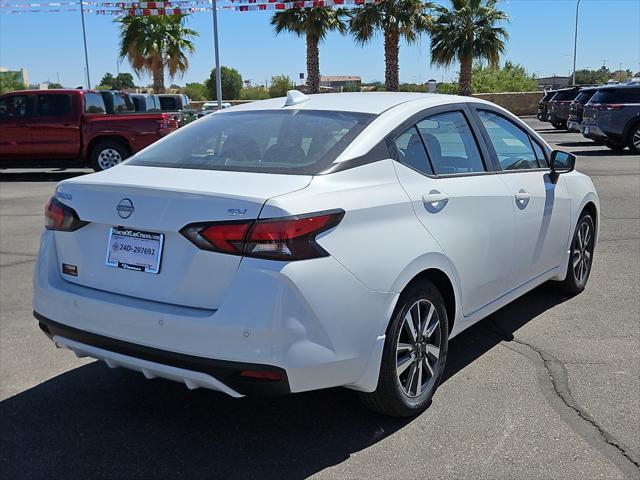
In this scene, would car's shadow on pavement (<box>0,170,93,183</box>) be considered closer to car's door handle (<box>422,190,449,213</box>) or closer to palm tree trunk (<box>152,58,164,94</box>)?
car's door handle (<box>422,190,449,213</box>)

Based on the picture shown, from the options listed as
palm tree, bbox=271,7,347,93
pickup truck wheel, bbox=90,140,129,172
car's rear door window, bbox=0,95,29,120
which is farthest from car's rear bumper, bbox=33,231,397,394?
palm tree, bbox=271,7,347,93

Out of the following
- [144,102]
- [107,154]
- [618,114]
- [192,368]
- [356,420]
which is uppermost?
[144,102]

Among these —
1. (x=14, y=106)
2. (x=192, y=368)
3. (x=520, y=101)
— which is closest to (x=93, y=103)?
(x=14, y=106)

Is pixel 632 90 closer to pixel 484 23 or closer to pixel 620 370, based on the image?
pixel 620 370

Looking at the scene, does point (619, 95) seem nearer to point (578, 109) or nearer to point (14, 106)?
point (578, 109)

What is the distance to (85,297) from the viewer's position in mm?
3258

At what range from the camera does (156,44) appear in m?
35.6

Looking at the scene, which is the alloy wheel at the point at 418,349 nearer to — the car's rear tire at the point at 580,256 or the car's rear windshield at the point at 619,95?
the car's rear tire at the point at 580,256

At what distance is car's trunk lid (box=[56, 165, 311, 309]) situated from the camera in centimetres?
294

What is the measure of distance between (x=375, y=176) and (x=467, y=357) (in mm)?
1677

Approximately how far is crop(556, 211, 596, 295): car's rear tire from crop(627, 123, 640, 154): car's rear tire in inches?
533

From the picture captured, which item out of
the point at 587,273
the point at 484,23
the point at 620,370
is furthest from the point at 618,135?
the point at 484,23

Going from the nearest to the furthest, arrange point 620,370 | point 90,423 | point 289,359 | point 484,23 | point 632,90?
point 289,359 < point 90,423 < point 620,370 < point 632,90 < point 484,23

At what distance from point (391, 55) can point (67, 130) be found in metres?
21.5
